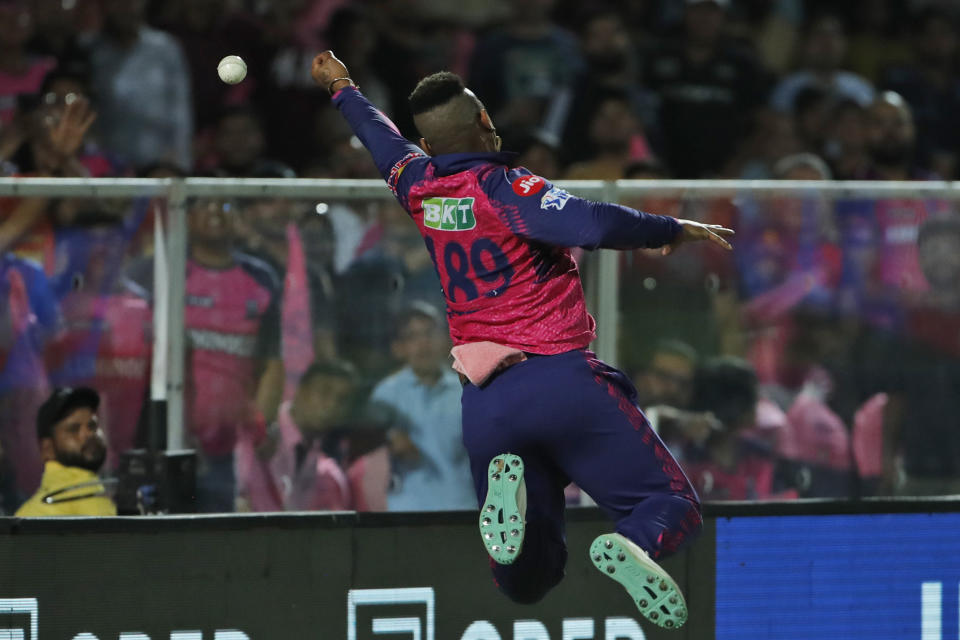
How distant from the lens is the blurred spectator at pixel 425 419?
7.36 m

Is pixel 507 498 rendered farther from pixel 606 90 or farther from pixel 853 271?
pixel 606 90

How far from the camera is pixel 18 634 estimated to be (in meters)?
6.27

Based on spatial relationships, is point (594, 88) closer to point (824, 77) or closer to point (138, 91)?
point (824, 77)

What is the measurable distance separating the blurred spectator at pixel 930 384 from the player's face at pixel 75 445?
358cm

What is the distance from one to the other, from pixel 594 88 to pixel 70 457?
14.5 ft

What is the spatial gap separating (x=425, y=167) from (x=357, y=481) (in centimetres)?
207

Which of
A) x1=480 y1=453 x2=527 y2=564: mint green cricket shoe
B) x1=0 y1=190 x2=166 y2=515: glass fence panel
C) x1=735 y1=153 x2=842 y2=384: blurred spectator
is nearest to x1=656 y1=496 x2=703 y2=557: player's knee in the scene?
x1=480 y1=453 x2=527 y2=564: mint green cricket shoe

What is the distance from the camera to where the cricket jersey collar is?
556cm

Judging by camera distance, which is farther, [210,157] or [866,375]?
[210,157]

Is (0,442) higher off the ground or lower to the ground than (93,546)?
higher

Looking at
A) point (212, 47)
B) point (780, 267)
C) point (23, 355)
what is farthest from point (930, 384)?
point (212, 47)

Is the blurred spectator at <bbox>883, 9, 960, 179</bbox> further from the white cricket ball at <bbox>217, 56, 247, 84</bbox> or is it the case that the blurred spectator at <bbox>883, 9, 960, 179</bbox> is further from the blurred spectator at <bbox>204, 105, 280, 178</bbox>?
the white cricket ball at <bbox>217, 56, 247, 84</bbox>

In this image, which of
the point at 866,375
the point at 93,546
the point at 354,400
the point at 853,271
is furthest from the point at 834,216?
the point at 93,546

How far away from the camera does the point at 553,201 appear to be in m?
5.36
